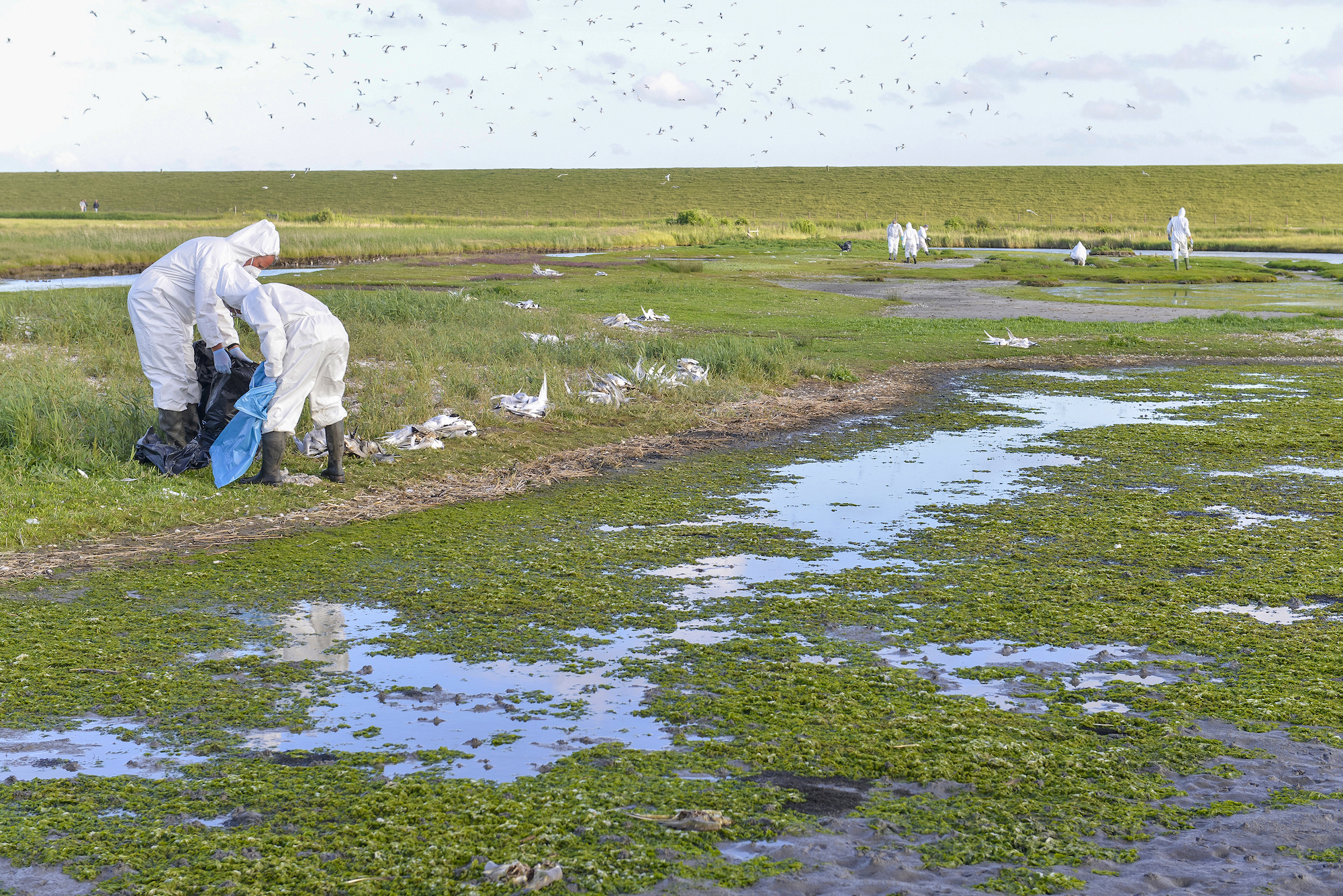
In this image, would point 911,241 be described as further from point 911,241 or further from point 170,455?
point 170,455

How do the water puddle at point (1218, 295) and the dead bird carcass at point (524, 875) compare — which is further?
the water puddle at point (1218, 295)

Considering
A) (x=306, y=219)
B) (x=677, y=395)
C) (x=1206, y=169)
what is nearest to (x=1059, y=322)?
(x=677, y=395)

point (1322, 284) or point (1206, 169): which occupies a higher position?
point (1206, 169)

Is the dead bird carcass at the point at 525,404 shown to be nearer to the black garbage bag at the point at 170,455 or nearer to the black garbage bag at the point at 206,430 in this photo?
the black garbage bag at the point at 206,430

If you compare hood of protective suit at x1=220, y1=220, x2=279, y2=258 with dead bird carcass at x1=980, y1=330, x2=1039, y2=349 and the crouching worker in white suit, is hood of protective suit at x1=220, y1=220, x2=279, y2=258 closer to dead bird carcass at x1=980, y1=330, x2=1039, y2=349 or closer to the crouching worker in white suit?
the crouching worker in white suit

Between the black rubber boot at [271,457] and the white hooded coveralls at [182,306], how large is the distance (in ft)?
2.87

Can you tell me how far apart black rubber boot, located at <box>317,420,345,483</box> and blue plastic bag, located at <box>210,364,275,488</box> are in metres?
0.56

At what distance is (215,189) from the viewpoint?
120188 mm

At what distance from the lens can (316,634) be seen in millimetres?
5883

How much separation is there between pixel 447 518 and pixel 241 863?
16.5 feet

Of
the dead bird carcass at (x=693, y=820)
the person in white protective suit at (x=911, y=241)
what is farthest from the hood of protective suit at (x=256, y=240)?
the person in white protective suit at (x=911, y=241)

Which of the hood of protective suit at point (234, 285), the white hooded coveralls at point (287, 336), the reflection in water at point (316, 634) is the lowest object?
the reflection in water at point (316, 634)

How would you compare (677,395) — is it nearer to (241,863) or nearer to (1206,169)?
(241,863)

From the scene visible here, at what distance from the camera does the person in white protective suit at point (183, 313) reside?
8.98 meters
